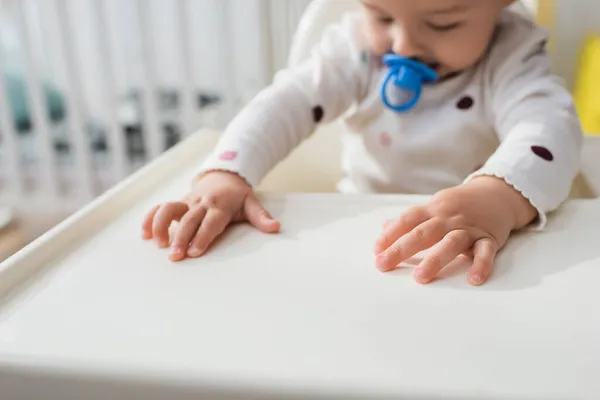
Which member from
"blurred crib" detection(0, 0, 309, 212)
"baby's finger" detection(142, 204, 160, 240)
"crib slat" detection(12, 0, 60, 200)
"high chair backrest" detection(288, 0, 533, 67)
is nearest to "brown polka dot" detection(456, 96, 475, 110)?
"high chair backrest" detection(288, 0, 533, 67)

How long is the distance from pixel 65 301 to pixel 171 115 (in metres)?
0.94

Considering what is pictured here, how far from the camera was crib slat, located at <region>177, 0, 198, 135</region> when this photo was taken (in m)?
1.12

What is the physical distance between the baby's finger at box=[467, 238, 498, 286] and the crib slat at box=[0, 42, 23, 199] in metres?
1.14

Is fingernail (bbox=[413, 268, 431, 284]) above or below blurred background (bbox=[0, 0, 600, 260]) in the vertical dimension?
above

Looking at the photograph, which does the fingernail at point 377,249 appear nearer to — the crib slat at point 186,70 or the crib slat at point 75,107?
the crib slat at point 186,70

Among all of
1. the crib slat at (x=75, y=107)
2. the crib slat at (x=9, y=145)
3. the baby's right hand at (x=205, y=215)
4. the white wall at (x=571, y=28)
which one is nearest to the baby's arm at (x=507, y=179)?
the baby's right hand at (x=205, y=215)

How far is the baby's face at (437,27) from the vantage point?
1.78 feet

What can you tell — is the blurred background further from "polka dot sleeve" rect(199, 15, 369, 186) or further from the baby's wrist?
the baby's wrist

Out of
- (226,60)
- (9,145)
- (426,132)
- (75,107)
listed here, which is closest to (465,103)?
(426,132)

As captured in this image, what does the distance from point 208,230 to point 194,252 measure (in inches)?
1.0

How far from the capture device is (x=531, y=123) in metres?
0.53

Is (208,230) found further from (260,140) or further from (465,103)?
(465,103)

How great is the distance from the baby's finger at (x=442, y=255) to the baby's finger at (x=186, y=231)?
0.16 meters

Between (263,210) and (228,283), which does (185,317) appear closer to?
(228,283)
